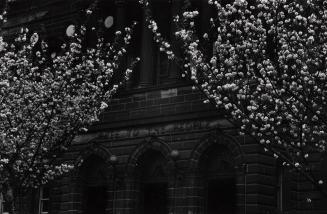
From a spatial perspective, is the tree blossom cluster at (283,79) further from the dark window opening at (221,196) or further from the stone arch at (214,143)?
the dark window opening at (221,196)

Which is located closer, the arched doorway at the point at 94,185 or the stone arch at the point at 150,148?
the stone arch at the point at 150,148

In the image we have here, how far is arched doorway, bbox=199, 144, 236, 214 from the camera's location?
25.3m

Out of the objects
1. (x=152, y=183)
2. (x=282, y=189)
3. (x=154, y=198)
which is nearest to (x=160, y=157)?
(x=152, y=183)

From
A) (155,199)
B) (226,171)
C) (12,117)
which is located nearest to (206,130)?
(226,171)

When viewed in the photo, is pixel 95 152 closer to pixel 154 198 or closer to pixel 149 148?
pixel 149 148

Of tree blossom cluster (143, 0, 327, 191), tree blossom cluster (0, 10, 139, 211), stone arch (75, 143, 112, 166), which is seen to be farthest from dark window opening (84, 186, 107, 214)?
tree blossom cluster (143, 0, 327, 191)

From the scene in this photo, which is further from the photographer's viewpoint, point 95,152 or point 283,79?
point 95,152

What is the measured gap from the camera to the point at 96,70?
2448 centimetres

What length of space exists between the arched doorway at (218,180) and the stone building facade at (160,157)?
0.12ft

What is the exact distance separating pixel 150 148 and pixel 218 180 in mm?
3459

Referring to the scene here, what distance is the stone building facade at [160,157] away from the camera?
24188 millimetres

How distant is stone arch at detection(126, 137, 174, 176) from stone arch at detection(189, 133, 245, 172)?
3.66 ft

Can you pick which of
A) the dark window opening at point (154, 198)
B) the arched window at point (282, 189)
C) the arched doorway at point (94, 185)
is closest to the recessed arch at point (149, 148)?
the dark window opening at point (154, 198)

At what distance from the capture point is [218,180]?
2580cm
